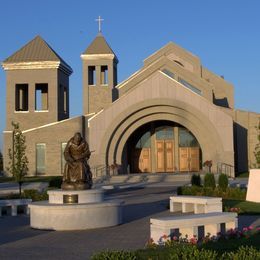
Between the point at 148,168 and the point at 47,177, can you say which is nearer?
the point at 47,177

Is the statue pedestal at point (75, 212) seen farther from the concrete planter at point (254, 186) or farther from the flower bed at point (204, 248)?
the concrete planter at point (254, 186)

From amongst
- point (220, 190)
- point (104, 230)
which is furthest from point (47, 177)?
point (104, 230)

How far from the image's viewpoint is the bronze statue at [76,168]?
15977 mm

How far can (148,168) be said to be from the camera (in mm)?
43875

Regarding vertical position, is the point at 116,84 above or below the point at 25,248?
above

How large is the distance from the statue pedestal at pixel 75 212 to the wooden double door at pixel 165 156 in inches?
1093

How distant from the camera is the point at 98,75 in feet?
157

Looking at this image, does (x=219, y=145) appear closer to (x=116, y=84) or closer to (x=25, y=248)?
(x=116, y=84)

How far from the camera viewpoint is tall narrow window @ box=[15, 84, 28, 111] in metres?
45.6

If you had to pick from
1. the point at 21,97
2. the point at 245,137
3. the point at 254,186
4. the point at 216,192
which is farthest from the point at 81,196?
the point at 21,97

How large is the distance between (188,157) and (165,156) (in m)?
1.88

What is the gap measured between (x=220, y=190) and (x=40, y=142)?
22115 millimetres

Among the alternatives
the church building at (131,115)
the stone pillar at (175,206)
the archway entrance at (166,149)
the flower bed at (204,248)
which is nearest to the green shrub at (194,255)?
the flower bed at (204,248)

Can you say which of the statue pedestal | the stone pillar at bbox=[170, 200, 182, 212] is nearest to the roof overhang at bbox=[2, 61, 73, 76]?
the stone pillar at bbox=[170, 200, 182, 212]
